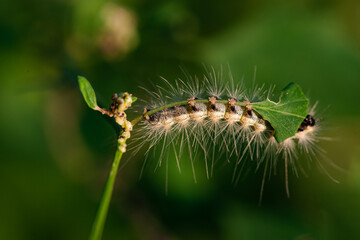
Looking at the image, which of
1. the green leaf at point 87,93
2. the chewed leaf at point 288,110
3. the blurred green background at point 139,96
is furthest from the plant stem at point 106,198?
the blurred green background at point 139,96

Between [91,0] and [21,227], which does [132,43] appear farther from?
[21,227]

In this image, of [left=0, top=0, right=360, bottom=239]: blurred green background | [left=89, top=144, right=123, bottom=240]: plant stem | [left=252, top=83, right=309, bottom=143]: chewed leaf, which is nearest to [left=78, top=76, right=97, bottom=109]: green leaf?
[left=89, top=144, right=123, bottom=240]: plant stem

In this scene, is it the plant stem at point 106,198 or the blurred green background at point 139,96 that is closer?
the plant stem at point 106,198

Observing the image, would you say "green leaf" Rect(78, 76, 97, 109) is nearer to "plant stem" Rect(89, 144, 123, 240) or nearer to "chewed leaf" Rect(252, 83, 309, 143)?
"plant stem" Rect(89, 144, 123, 240)

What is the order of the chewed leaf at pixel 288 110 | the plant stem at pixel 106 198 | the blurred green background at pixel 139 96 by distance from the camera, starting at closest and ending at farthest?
the plant stem at pixel 106 198
the chewed leaf at pixel 288 110
the blurred green background at pixel 139 96

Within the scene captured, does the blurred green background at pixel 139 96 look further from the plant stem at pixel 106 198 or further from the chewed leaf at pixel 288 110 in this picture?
the plant stem at pixel 106 198

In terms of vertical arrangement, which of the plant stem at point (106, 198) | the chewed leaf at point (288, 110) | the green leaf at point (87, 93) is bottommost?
the plant stem at point (106, 198)

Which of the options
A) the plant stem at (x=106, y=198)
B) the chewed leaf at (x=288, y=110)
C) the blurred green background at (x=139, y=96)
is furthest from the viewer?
the blurred green background at (x=139, y=96)
